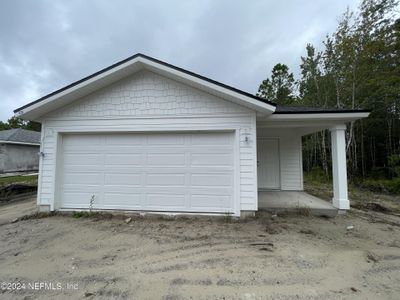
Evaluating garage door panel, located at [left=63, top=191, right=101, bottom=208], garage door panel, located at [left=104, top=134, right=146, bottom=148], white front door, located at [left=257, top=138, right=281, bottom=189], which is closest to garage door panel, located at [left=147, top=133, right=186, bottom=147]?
garage door panel, located at [left=104, top=134, right=146, bottom=148]

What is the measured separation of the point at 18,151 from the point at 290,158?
72.6 ft

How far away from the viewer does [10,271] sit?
9.67 ft

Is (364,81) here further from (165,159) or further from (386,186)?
(165,159)

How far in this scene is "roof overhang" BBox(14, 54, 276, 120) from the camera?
4895 millimetres

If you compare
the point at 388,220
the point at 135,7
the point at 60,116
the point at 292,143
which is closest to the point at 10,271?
the point at 60,116

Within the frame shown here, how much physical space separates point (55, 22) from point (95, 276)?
40.2ft

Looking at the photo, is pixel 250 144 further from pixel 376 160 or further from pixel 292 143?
pixel 376 160

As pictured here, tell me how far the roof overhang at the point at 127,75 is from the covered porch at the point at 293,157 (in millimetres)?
817

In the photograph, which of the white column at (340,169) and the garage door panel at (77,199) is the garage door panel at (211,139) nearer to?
the white column at (340,169)

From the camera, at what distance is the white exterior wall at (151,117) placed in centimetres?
513

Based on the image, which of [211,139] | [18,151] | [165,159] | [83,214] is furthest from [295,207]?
[18,151]

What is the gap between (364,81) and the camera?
11.1m

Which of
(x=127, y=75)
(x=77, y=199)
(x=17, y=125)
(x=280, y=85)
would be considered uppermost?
(x=280, y=85)


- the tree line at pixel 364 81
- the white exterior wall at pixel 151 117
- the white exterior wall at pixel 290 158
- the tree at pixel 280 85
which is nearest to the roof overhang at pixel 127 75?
the white exterior wall at pixel 151 117
